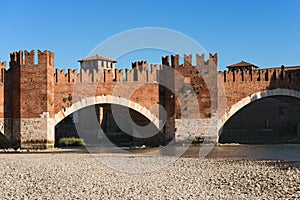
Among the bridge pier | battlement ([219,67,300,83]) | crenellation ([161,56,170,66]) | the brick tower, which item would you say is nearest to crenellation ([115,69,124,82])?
crenellation ([161,56,170,66])

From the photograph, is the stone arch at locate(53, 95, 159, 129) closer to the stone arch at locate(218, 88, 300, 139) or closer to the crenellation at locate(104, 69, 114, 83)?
the crenellation at locate(104, 69, 114, 83)

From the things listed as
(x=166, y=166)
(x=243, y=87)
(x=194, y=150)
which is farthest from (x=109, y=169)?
(x=243, y=87)

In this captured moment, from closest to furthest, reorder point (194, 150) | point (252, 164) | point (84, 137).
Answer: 1. point (252, 164)
2. point (194, 150)
3. point (84, 137)

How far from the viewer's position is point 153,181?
9.31m

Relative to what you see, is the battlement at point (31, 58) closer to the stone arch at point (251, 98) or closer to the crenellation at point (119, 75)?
the crenellation at point (119, 75)

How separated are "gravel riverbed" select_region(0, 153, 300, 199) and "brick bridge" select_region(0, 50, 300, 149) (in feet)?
21.9

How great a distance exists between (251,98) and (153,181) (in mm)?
13563

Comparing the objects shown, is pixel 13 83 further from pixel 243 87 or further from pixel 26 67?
pixel 243 87

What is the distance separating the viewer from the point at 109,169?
37.9 ft

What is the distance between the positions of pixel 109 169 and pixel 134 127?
12.8m

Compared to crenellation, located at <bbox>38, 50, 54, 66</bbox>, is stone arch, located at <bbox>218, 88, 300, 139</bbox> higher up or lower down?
lower down

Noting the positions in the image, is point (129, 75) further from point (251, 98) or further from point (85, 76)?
point (251, 98)

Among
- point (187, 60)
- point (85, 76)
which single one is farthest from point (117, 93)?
point (187, 60)

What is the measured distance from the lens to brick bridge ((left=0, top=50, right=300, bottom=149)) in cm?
1880
